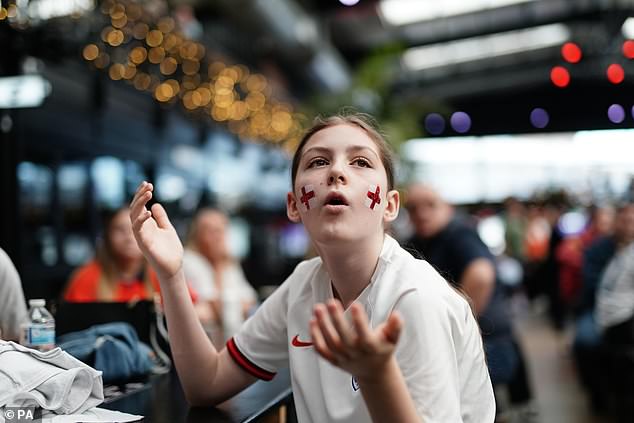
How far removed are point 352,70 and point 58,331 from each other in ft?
40.2

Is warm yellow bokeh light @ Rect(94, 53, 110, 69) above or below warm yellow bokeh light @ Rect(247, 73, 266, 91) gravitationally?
below

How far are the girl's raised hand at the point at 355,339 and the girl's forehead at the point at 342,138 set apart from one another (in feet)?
1.71

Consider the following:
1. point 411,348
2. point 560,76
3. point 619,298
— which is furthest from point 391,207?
point 560,76

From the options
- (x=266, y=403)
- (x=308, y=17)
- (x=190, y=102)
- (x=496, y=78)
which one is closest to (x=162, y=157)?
(x=190, y=102)

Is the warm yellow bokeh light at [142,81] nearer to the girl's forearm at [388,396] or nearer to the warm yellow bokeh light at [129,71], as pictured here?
the warm yellow bokeh light at [129,71]

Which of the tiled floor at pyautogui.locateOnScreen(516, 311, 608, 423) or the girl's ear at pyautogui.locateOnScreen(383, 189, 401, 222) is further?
the tiled floor at pyautogui.locateOnScreen(516, 311, 608, 423)

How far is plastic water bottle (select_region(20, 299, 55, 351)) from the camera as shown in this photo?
197 cm

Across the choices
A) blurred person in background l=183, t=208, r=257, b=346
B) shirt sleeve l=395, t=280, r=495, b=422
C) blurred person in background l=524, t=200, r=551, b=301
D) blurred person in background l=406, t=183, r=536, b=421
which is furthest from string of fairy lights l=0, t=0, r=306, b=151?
blurred person in background l=524, t=200, r=551, b=301

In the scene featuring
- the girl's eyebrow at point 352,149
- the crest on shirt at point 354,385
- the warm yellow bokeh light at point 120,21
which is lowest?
the crest on shirt at point 354,385

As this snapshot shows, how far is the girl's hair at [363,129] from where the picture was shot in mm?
1598

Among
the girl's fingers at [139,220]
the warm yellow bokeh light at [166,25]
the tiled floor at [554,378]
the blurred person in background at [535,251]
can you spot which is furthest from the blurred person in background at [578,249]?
the girl's fingers at [139,220]

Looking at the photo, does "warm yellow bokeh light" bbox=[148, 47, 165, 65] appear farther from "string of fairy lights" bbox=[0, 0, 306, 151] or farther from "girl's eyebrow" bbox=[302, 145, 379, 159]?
"girl's eyebrow" bbox=[302, 145, 379, 159]

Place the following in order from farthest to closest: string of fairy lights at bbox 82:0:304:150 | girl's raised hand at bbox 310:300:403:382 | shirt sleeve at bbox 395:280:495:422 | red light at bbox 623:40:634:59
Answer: red light at bbox 623:40:634:59 → string of fairy lights at bbox 82:0:304:150 → shirt sleeve at bbox 395:280:495:422 → girl's raised hand at bbox 310:300:403:382

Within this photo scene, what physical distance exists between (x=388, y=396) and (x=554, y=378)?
5.84 meters
